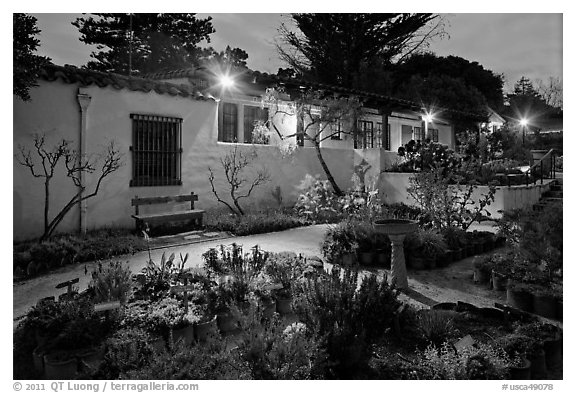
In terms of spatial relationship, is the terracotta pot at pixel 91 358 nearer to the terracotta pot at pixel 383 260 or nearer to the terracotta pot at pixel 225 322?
the terracotta pot at pixel 225 322

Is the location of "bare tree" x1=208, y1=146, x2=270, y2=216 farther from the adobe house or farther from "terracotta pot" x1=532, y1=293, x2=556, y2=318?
"terracotta pot" x1=532, y1=293, x2=556, y2=318

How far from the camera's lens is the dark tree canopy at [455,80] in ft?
73.8

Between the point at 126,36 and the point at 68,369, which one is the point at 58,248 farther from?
the point at 126,36

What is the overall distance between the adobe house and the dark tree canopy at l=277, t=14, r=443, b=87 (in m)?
2.48

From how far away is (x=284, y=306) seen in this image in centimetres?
457

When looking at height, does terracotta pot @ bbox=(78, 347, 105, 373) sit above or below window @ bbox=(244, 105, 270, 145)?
below

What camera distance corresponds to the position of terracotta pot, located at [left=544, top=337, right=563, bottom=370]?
3515 millimetres

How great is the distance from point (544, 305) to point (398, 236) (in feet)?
5.31

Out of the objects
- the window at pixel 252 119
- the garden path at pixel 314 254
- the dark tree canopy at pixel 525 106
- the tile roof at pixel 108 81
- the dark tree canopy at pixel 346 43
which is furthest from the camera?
the dark tree canopy at pixel 525 106

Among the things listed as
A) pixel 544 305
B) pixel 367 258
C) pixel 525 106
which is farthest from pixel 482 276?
pixel 525 106

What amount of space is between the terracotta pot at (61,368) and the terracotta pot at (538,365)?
11.1 ft

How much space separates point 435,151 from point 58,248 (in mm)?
9824

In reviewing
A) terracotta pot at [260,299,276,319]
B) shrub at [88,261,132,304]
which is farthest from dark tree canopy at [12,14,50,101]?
terracotta pot at [260,299,276,319]

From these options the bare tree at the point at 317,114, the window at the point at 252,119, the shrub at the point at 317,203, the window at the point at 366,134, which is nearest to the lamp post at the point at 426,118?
the window at the point at 366,134
